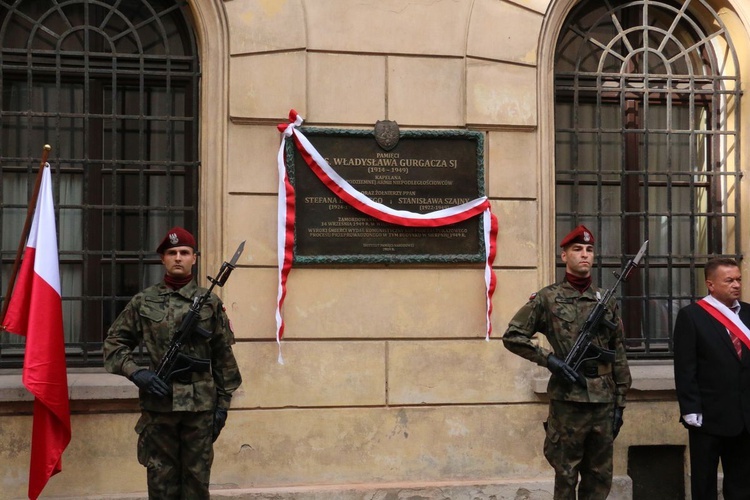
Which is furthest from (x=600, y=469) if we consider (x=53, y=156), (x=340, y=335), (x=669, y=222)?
(x=53, y=156)

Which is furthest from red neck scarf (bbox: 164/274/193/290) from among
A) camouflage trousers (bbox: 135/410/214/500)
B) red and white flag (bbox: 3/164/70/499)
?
red and white flag (bbox: 3/164/70/499)

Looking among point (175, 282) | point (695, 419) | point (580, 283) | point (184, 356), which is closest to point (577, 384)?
point (580, 283)

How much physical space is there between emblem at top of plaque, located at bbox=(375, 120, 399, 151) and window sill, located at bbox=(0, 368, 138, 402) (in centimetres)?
253

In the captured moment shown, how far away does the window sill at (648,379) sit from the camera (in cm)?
740

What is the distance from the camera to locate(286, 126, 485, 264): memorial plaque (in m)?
7.29

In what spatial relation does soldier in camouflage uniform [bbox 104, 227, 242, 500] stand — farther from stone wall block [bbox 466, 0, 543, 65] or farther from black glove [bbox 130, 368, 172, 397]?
stone wall block [bbox 466, 0, 543, 65]

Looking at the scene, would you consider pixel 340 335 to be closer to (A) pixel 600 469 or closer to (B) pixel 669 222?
(A) pixel 600 469

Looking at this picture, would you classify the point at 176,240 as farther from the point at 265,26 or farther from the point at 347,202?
the point at 265,26

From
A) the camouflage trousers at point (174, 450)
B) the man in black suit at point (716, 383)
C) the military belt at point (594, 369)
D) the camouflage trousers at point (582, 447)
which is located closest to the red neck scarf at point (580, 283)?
the military belt at point (594, 369)

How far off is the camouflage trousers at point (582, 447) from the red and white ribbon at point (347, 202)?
1420mm

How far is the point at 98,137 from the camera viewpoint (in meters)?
7.36

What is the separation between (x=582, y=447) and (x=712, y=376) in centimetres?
104

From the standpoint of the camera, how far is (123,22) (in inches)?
291

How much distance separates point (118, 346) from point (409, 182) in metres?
2.62
